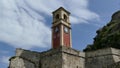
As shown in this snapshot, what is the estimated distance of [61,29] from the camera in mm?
33625

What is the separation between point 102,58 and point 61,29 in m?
7.39

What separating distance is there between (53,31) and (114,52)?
31.7 ft

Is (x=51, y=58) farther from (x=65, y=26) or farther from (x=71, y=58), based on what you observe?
(x=65, y=26)

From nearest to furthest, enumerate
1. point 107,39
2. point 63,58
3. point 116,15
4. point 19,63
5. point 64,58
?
1. point 63,58
2. point 64,58
3. point 19,63
4. point 107,39
5. point 116,15

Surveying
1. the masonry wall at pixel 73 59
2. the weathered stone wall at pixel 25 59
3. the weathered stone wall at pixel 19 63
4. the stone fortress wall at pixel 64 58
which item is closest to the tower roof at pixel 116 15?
the stone fortress wall at pixel 64 58

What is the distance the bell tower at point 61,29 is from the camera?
33344mm

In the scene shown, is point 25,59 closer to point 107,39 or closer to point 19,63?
point 19,63

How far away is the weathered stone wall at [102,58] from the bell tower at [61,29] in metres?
4.40

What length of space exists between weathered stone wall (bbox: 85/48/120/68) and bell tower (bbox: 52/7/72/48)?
173 inches

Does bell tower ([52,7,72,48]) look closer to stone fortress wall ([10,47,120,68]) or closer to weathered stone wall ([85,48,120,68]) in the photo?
stone fortress wall ([10,47,120,68])

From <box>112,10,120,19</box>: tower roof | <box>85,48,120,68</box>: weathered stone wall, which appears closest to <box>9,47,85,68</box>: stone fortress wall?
<box>85,48,120,68</box>: weathered stone wall

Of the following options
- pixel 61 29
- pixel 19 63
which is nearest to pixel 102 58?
pixel 61 29

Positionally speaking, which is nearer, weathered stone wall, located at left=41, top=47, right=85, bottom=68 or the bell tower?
weathered stone wall, located at left=41, top=47, right=85, bottom=68

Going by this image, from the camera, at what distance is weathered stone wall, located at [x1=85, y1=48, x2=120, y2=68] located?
28.8m
